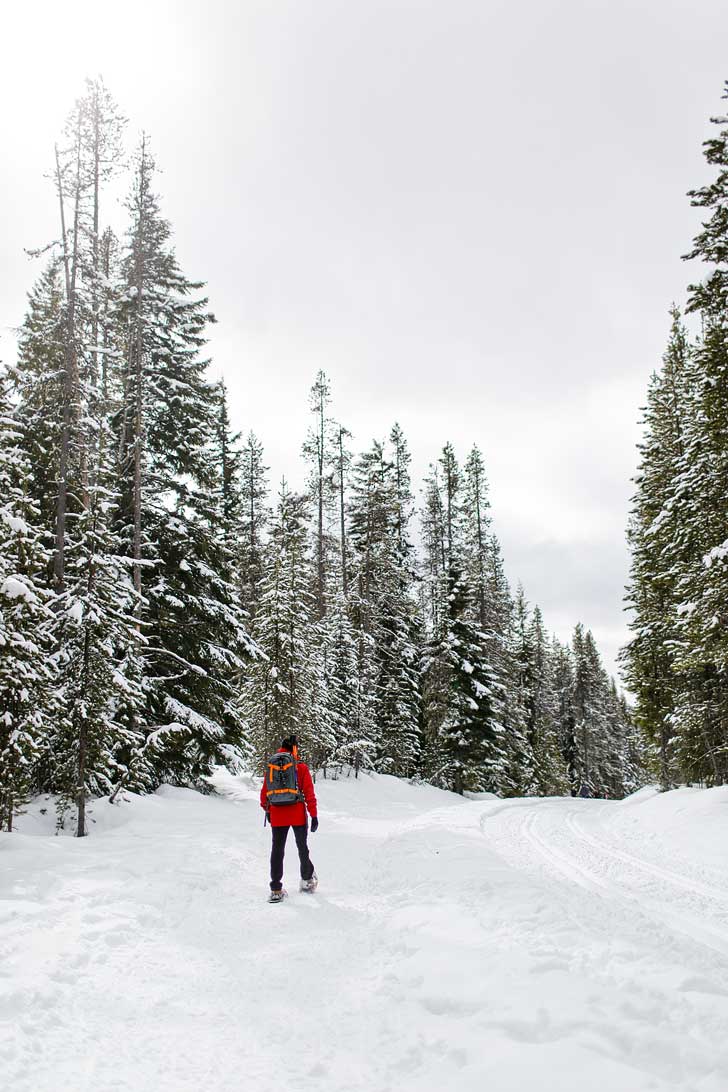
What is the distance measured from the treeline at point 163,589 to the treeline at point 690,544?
880 cm

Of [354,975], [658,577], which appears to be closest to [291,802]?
[354,975]

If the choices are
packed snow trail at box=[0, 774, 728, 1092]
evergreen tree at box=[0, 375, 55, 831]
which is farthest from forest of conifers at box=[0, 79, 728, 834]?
packed snow trail at box=[0, 774, 728, 1092]

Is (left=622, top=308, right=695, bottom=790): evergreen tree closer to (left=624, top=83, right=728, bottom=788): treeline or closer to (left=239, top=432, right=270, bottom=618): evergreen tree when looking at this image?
(left=624, top=83, right=728, bottom=788): treeline

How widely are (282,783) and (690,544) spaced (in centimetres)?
1605

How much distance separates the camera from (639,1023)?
13.1ft

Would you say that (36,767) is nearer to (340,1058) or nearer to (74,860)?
(74,860)

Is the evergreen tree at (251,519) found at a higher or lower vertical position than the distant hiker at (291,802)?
higher

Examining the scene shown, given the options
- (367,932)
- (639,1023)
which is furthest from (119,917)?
(639,1023)

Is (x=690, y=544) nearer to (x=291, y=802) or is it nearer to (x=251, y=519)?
(x=291, y=802)

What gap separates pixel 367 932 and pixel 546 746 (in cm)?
4861

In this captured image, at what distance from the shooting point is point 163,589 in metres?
17.6

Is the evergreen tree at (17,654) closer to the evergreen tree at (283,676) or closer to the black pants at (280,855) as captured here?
the black pants at (280,855)

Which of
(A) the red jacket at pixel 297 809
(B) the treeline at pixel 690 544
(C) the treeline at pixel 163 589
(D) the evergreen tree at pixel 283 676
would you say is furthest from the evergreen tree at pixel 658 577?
(A) the red jacket at pixel 297 809

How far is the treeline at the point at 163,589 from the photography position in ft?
38.5
